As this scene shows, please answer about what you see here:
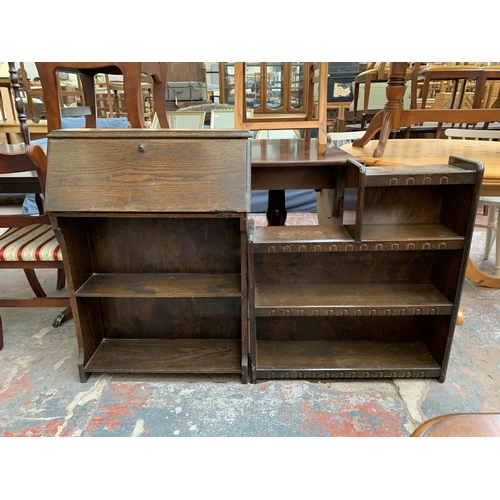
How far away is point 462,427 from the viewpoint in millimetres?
573

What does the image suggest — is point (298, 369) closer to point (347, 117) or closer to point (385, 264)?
point (385, 264)

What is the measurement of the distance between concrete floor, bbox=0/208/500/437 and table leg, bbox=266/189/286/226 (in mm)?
1066

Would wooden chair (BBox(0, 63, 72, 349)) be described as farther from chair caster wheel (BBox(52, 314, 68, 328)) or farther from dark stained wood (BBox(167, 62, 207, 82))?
dark stained wood (BBox(167, 62, 207, 82))

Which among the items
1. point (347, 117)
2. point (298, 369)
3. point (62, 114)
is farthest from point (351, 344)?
point (347, 117)

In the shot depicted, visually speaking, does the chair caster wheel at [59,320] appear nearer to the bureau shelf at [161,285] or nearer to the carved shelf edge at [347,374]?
the bureau shelf at [161,285]

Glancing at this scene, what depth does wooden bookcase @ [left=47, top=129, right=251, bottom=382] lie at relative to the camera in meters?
1.36

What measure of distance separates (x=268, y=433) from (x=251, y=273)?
61cm

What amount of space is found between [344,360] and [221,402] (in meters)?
0.59

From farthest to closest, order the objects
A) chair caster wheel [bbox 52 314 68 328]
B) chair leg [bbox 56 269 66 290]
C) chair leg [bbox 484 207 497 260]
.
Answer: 1. chair leg [bbox 484 207 497 260]
2. chair leg [bbox 56 269 66 290]
3. chair caster wheel [bbox 52 314 68 328]

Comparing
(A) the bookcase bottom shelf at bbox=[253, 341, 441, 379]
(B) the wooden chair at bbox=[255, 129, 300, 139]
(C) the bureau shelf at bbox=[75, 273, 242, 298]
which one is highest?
(B) the wooden chair at bbox=[255, 129, 300, 139]

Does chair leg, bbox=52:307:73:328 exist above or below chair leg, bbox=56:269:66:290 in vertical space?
below

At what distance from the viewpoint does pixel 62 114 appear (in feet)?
6.66

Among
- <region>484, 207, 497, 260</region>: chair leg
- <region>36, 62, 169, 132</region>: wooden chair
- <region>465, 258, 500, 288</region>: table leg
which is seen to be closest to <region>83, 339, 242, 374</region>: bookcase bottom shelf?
<region>36, 62, 169, 132</region>: wooden chair

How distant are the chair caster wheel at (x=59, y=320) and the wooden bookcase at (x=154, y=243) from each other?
460mm
